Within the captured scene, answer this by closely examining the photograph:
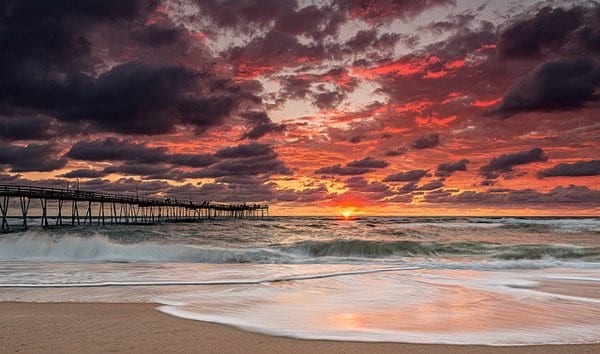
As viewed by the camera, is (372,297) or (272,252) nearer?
(372,297)

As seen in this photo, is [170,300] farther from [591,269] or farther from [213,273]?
[591,269]

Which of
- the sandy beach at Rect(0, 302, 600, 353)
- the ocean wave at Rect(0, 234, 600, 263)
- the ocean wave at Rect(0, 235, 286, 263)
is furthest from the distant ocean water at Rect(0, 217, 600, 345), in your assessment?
the ocean wave at Rect(0, 235, 286, 263)

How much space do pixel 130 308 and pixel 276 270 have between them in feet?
21.4

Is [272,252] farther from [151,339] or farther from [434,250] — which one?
[151,339]

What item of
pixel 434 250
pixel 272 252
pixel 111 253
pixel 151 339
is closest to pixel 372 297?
pixel 151 339

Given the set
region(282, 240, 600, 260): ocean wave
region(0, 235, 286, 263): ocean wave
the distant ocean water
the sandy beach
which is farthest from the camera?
region(282, 240, 600, 260): ocean wave

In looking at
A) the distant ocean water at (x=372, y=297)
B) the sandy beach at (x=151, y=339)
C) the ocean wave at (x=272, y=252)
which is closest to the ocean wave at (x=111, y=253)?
the ocean wave at (x=272, y=252)

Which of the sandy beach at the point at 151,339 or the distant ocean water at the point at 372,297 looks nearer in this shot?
the sandy beach at the point at 151,339

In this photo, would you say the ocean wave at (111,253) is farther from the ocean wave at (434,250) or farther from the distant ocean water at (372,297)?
the distant ocean water at (372,297)

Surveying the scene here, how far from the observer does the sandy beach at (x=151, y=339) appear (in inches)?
184

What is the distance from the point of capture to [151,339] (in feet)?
16.6

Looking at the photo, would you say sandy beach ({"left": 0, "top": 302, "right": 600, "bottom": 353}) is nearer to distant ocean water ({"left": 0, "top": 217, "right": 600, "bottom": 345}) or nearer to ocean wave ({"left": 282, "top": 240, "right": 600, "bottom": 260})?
distant ocean water ({"left": 0, "top": 217, "right": 600, "bottom": 345})

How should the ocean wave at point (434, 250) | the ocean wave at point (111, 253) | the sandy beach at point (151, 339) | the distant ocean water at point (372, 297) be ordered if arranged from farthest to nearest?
the ocean wave at point (434, 250) < the ocean wave at point (111, 253) < the distant ocean water at point (372, 297) < the sandy beach at point (151, 339)

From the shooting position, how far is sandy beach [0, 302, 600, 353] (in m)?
4.66
